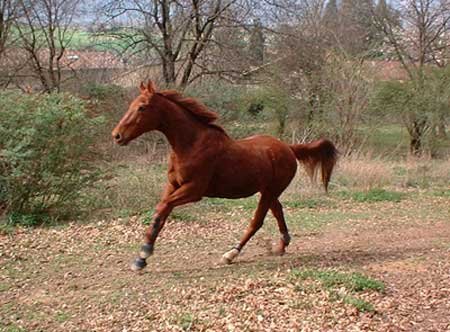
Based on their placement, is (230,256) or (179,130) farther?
(230,256)

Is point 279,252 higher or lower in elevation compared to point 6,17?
lower

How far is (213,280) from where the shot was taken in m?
6.11

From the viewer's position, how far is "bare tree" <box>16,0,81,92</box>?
21.3 metres

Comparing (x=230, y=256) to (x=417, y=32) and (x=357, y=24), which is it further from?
(x=357, y=24)

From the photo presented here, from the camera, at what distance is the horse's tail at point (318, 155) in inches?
291

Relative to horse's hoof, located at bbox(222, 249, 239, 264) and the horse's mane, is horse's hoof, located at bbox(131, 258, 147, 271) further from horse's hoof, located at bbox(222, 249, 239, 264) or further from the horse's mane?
the horse's mane

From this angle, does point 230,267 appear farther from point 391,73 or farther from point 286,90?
point 391,73

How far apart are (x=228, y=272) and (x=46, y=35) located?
1813 cm

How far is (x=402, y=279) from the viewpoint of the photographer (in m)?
6.07

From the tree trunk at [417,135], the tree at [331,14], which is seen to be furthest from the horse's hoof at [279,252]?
the tree at [331,14]

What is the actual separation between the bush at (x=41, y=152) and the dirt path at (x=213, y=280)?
84 cm

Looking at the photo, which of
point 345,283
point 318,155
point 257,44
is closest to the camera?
point 345,283

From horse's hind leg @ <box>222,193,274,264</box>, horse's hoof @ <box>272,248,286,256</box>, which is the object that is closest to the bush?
horse's hind leg @ <box>222,193,274,264</box>

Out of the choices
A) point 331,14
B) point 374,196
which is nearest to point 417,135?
point 374,196
